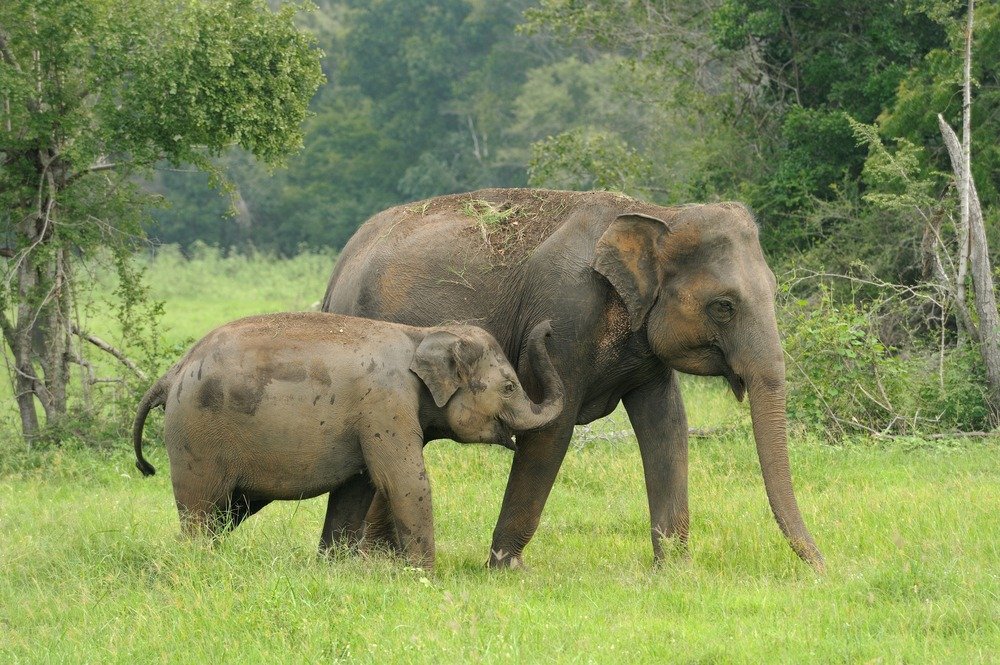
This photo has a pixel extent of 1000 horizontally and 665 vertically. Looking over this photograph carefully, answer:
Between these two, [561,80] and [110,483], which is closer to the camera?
[110,483]

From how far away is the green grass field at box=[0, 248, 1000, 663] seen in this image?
6.11 metres

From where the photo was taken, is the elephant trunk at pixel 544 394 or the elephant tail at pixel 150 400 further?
the elephant tail at pixel 150 400

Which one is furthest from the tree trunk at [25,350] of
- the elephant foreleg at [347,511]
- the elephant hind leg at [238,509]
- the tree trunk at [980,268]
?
the tree trunk at [980,268]

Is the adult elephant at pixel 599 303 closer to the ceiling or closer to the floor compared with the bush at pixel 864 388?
closer to the ceiling

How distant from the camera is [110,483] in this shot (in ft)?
39.0

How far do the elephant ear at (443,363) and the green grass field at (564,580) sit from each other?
947 millimetres

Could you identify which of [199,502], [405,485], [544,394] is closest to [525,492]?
[544,394]

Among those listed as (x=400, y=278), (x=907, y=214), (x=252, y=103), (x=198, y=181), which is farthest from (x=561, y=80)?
(x=400, y=278)

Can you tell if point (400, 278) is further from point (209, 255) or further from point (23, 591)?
point (209, 255)

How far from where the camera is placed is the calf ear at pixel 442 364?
7.56m

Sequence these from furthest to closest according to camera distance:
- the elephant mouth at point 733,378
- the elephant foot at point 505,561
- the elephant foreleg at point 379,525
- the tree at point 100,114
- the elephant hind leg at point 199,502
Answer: the tree at point 100,114
the elephant foreleg at point 379,525
the elephant foot at point 505,561
the elephant mouth at point 733,378
the elephant hind leg at point 199,502

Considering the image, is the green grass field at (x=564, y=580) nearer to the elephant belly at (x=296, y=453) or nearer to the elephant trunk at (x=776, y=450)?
the elephant trunk at (x=776, y=450)

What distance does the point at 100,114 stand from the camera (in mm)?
12789

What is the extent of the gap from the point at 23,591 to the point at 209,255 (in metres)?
39.0
